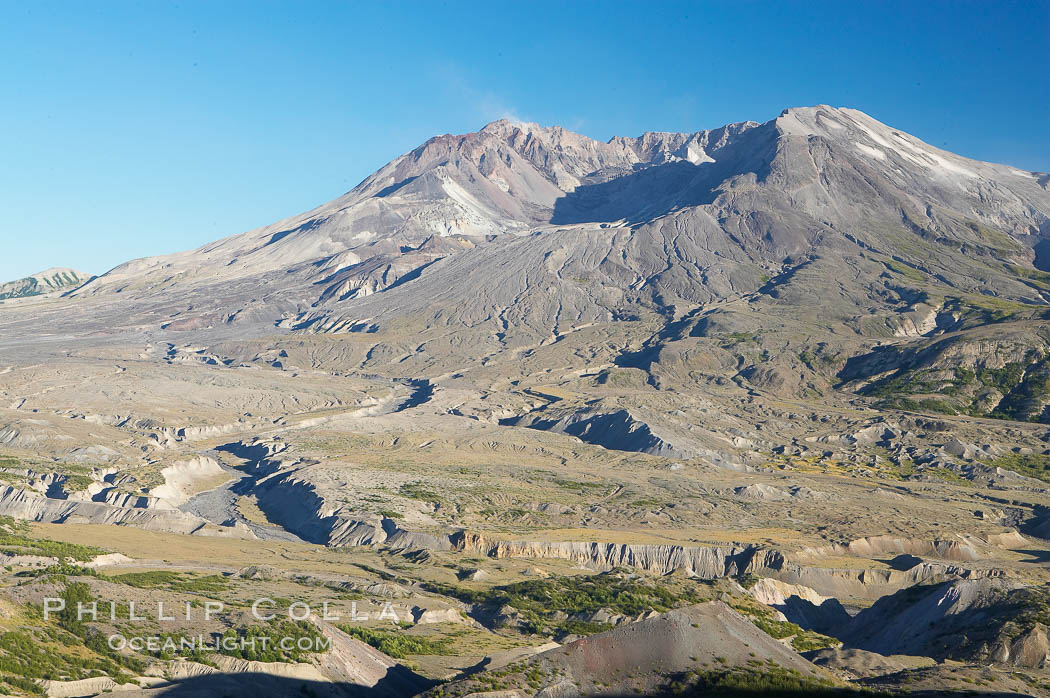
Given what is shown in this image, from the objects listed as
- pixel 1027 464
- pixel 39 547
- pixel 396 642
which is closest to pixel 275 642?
pixel 396 642

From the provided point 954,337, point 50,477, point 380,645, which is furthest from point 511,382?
point 380,645

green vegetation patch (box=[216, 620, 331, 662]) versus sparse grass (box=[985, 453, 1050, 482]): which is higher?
sparse grass (box=[985, 453, 1050, 482])

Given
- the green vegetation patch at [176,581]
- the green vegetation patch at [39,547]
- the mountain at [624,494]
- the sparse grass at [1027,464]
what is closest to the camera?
the mountain at [624,494]

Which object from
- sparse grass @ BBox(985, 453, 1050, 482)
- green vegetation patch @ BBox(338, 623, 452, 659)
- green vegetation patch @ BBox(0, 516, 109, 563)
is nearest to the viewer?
green vegetation patch @ BBox(338, 623, 452, 659)

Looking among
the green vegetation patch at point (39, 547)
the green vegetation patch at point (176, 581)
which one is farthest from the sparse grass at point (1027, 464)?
the green vegetation patch at point (39, 547)

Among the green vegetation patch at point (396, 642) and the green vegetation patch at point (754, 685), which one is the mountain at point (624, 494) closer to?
the green vegetation patch at point (754, 685)

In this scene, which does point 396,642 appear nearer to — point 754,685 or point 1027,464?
point 754,685

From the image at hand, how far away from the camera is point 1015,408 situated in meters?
156

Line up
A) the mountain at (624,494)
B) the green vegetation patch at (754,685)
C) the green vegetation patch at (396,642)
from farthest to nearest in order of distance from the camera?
the mountain at (624,494) → the green vegetation patch at (396,642) → the green vegetation patch at (754,685)

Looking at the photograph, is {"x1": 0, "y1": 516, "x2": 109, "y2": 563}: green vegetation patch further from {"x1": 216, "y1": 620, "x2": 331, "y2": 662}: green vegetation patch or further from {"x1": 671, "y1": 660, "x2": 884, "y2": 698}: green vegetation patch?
{"x1": 671, "y1": 660, "x2": 884, "y2": 698}: green vegetation patch

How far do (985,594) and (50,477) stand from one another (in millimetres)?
90133

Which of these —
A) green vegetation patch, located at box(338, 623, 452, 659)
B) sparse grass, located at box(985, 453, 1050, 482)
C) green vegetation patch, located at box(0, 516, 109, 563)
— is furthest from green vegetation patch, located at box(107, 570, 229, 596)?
sparse grass, located at box(985, 453, 1050, 482)

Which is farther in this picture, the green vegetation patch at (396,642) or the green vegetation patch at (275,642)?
the green vegetation patch at (396,642)

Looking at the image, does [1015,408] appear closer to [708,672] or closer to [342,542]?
[342,542]
